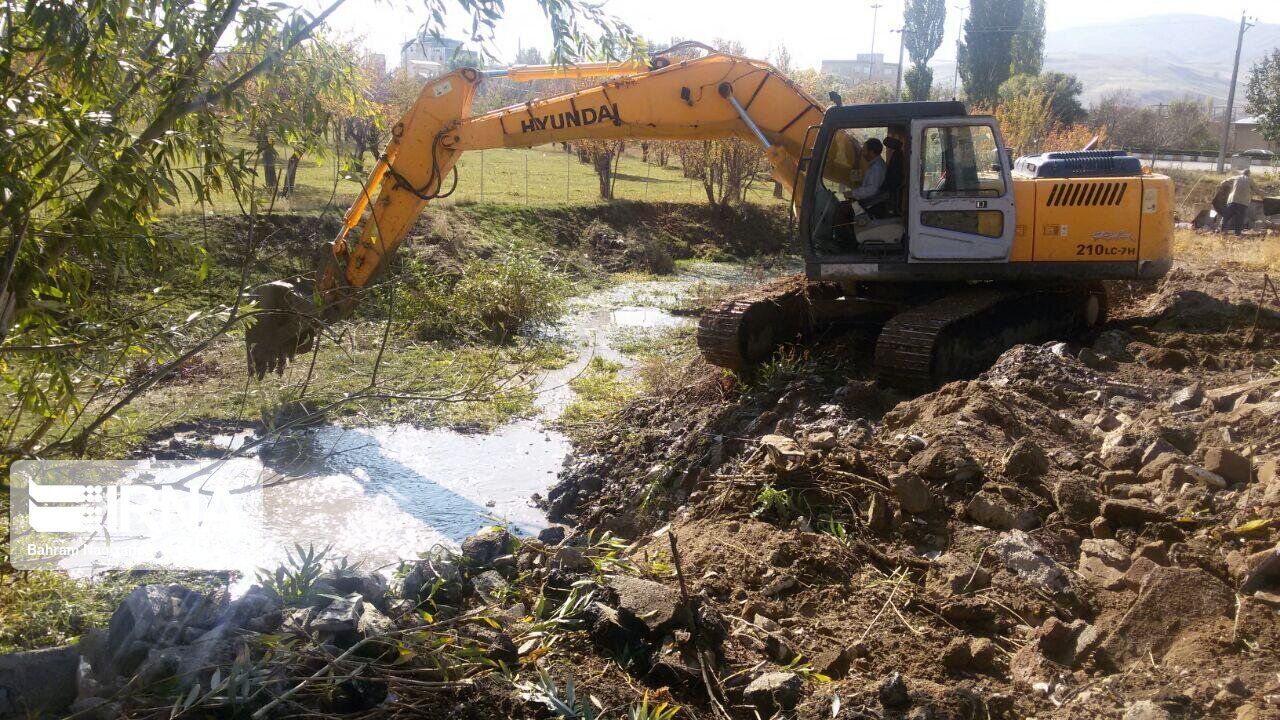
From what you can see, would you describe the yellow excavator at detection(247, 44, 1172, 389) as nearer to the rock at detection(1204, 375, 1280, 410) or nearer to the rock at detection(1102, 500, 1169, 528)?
the rock at detection(1204, 375, 1280, 410)

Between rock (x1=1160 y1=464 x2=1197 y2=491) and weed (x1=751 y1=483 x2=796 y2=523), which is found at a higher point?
rock (x1=1160 y1=464 x2=1197 y2=491)

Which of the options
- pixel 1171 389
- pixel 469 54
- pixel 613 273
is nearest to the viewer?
pixel 469 54

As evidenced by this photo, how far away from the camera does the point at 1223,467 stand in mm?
5281

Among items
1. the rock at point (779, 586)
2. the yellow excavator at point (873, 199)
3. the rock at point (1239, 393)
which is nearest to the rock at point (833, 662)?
the rock at point (779, 586)

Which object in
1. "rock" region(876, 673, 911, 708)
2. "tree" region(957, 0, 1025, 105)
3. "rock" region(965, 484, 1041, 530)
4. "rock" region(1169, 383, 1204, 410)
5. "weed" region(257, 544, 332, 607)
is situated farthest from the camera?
"tree" region(957, 0, 1025, 105)

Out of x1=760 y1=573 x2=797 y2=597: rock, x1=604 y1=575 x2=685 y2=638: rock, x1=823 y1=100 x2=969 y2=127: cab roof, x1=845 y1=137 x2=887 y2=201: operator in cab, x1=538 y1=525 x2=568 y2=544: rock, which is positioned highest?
x1=823 y1=100 x2=969 y2=127: cab roof

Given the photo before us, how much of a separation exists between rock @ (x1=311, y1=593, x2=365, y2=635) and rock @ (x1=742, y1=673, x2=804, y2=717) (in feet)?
5.67

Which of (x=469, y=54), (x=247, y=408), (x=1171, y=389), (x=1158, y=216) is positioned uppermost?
(x=469, y=54)

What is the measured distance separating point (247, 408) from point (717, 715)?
6.85m


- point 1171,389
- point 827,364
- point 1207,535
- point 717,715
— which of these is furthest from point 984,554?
point 827,364

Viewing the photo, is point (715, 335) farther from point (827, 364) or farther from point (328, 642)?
point (328, 642)

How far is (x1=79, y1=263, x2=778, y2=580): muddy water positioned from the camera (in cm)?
689

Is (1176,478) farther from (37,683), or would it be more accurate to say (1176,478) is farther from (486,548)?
(37,683)

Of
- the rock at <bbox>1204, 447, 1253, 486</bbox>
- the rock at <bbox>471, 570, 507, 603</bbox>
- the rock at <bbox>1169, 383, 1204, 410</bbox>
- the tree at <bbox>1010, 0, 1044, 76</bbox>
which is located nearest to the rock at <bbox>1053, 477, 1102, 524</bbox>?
the rock at <bbox>1204, 447, 1253, 486</bbox>
